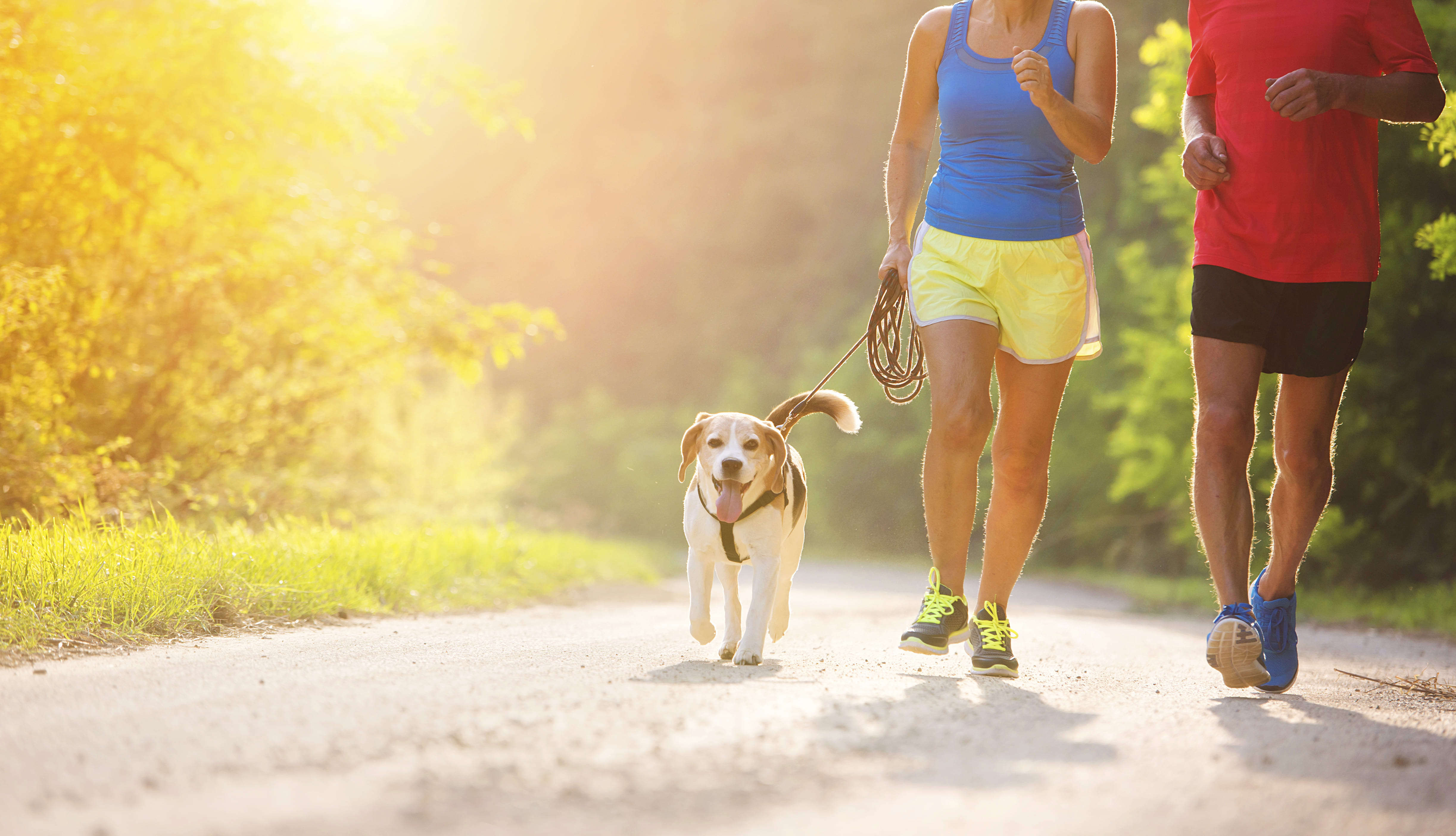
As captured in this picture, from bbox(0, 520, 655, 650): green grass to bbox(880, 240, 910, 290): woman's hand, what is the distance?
293 cm

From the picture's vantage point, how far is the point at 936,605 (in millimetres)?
4160

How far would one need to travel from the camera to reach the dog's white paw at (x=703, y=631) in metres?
4.45

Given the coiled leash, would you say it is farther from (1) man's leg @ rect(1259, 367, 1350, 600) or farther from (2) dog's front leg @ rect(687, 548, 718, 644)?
(1) man's leg @ rect(1259, 367, 1350, 600)

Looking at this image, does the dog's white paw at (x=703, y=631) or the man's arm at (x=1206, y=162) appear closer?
the man's arm at (x=1206, y=162)

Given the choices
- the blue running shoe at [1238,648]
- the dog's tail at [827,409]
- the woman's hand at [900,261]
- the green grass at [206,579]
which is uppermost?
the woman's hand at [900,261]

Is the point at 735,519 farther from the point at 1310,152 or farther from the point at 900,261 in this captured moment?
the point at 1310,152

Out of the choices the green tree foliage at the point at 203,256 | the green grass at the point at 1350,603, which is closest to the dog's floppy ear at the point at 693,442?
the green tree foliage at the point at 203,256

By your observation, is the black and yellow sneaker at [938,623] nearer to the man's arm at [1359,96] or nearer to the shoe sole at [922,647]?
the shoe sole at [922,647]

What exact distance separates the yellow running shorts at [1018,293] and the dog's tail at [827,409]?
0.98 m

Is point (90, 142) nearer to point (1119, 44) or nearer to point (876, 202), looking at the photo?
point (1119, 44)

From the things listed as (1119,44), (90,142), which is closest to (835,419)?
(90,142)

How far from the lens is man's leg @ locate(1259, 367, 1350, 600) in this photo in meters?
4.02

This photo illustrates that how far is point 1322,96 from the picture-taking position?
3.69m

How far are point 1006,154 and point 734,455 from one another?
1.50m
